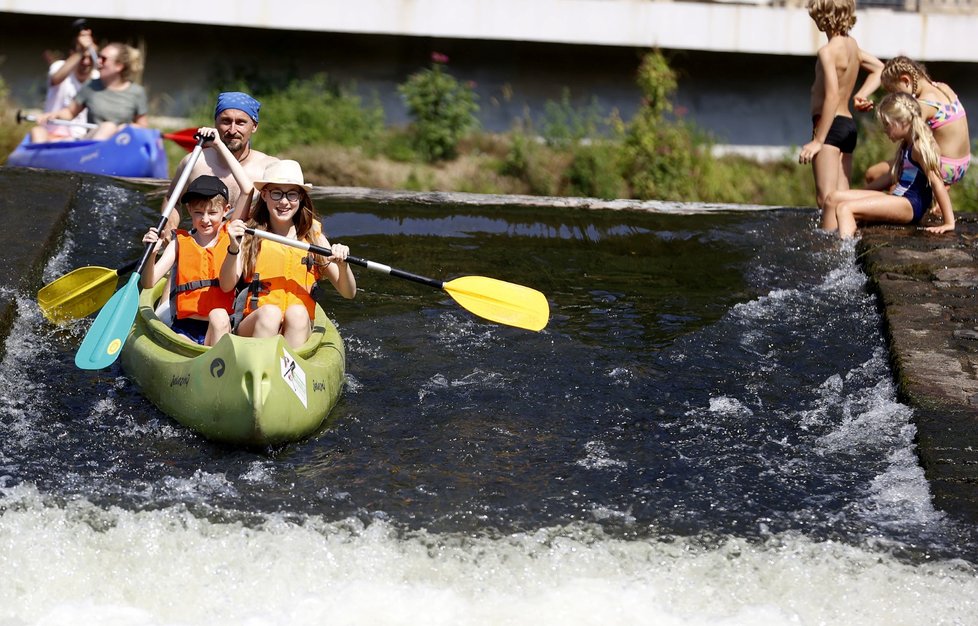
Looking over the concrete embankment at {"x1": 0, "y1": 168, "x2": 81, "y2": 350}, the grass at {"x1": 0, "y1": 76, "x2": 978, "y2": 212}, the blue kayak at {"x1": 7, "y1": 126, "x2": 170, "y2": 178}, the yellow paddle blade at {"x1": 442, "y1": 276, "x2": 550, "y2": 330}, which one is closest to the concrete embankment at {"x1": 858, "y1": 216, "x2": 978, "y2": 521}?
the yellow paddle blade at {"x1": 442, "y1": 276, "x2": 550, "y2": 330}

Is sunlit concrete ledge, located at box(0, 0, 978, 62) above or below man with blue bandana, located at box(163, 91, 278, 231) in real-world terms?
above

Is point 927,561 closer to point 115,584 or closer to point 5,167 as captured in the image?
point 115,584

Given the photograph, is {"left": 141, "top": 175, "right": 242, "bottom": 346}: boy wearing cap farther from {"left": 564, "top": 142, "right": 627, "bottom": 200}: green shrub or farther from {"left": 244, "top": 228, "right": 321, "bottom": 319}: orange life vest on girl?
{"left": 564, "top": 142, "right": 627, "bottom": 200}: green shrub

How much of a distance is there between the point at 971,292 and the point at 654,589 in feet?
11.2

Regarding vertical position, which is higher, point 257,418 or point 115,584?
point 257,418

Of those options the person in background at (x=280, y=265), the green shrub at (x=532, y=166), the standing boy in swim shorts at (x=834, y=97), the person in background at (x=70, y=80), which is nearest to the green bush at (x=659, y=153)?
Answer: the green shrub at (x=532, y=166)

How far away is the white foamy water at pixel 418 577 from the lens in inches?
164

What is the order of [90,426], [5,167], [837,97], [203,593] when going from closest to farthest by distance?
[203,593]
[90,426]
[837,97]
[5,167]

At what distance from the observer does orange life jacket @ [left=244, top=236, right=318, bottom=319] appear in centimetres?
542

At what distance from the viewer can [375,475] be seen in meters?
4.95

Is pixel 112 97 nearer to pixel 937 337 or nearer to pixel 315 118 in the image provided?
pixel 315 118

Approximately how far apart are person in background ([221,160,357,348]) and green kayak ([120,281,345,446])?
0.15 meters

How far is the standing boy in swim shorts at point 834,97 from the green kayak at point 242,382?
3.75 metres

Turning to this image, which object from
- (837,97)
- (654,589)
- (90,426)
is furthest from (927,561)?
(837,97)
